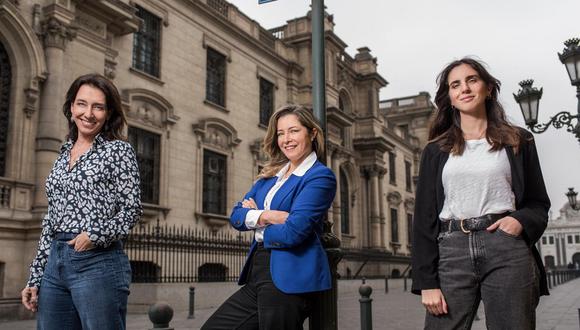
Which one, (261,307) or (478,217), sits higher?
(478,217)

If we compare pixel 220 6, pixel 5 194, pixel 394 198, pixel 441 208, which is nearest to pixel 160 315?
pixel 441 208

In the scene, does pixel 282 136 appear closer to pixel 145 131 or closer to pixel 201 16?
pixel 145 131

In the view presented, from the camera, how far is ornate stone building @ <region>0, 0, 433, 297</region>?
43.0 feet

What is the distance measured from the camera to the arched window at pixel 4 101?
42.5ft

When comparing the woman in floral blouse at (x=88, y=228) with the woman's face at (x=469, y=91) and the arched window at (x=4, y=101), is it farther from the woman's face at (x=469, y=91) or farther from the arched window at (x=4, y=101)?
the arched window at (x=4, y=101)

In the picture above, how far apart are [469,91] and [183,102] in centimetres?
1633

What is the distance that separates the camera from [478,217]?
3.02m

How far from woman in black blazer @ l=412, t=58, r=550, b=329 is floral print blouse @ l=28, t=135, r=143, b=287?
1629 millimetres

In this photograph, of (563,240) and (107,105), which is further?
(563,240)

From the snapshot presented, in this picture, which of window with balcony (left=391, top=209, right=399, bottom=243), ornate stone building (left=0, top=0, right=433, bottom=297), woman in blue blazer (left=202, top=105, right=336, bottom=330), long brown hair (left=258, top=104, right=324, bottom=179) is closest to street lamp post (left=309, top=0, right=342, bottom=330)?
long brown hair (left=258, top=104, right=324, bottom=179)

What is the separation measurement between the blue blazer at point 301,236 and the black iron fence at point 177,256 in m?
10.6

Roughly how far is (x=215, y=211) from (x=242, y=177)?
214cm

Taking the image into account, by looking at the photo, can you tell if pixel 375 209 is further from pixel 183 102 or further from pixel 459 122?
pixel 459 122

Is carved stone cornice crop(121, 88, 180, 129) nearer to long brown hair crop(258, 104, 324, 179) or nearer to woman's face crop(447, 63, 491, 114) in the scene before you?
long brown hair crop(258, 104, 324, 179)
